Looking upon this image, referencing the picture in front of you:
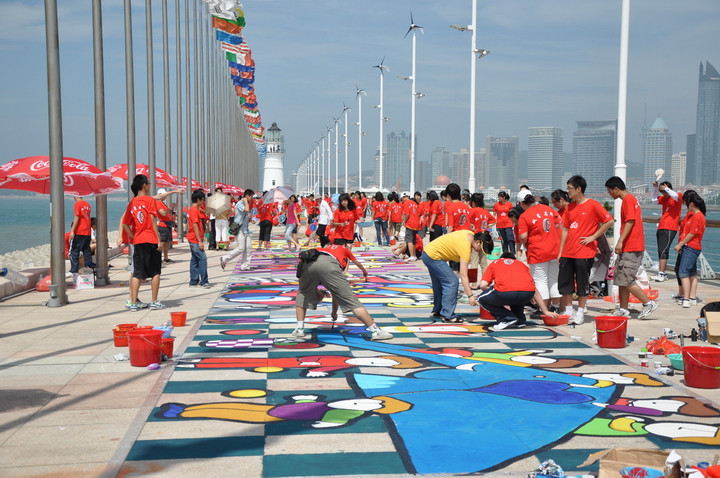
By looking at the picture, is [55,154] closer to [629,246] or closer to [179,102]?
[629,246]

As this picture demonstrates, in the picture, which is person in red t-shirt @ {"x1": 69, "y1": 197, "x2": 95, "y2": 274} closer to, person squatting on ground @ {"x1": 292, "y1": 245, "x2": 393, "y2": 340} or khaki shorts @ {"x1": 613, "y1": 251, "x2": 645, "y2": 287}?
person squatting on ground @ {"x1": 292, "y1": 245, "x2": 393, "y2": 340}

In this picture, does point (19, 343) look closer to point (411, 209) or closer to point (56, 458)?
point (56, 458)

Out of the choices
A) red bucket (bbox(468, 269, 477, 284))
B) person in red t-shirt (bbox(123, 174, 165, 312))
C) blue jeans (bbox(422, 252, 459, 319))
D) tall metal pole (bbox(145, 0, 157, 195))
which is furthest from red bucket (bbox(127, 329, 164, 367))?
tall metal pole (bbox(145, 0, 157, 195))

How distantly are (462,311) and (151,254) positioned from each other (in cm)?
472

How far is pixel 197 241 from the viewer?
1359 cm

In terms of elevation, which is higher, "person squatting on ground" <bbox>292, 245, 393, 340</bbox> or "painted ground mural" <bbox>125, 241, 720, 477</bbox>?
"person squatting on ground" <bbox>292, 245, 393, 340</bbox>

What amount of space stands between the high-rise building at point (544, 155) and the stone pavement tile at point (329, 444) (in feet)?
297

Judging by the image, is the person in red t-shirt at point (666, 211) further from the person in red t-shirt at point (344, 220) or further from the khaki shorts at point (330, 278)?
the khaki shorts at point (330, 278)

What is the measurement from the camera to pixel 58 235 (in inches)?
447

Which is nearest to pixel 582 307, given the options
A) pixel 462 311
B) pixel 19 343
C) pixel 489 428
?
pixel 462 311

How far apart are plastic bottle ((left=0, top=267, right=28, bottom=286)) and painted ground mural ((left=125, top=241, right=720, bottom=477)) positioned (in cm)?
537

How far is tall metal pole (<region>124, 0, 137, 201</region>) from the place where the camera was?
17703 mm

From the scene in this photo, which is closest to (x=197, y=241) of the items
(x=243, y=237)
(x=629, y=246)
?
(x=243, y=237)

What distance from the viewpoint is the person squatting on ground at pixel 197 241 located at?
520 inches
